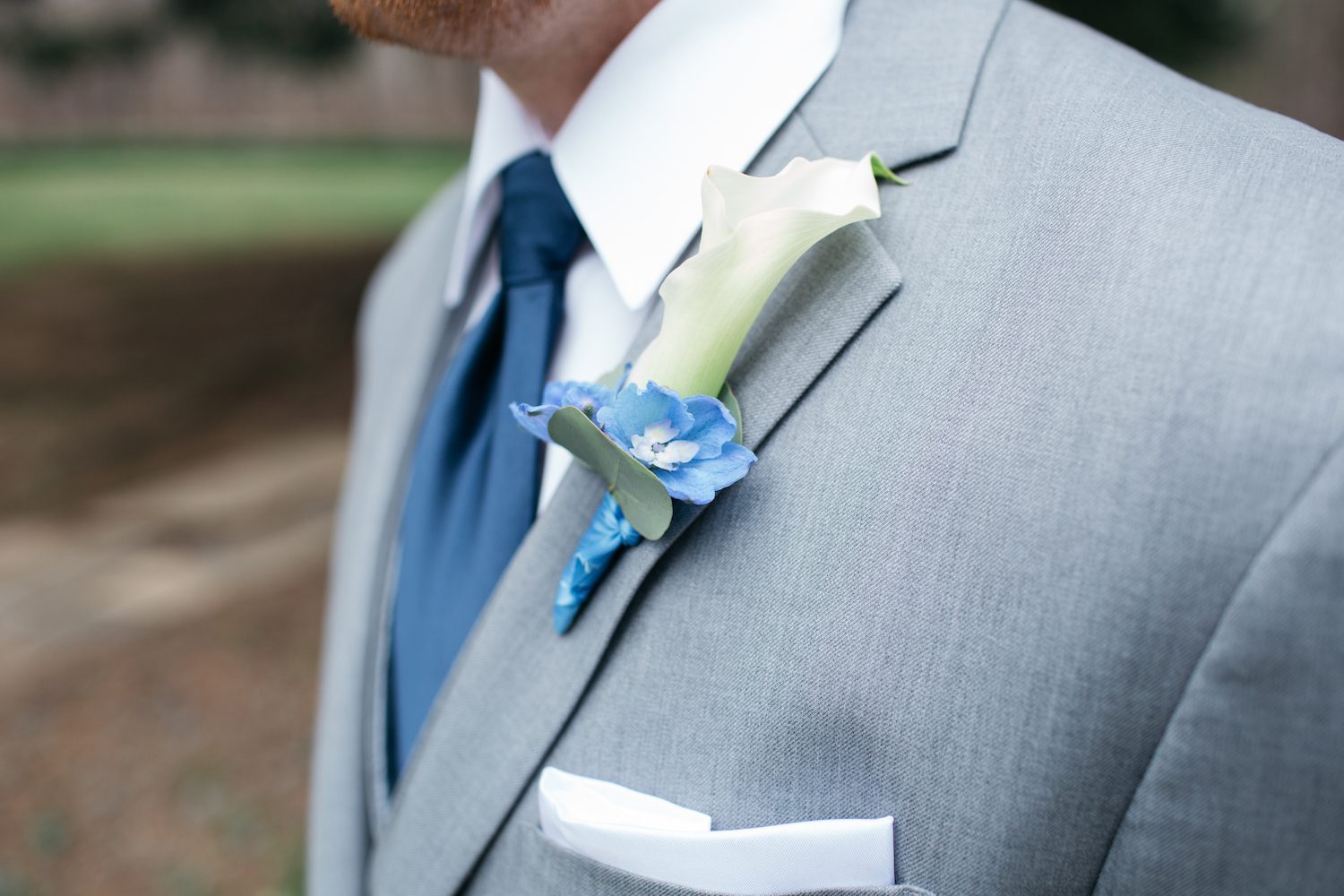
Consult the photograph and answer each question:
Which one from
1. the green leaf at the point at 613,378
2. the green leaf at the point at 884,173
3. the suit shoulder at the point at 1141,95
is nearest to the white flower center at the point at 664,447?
the green leaf at the point at 613,378

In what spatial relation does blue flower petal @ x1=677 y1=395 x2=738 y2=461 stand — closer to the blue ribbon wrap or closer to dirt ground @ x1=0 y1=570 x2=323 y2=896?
the blue ribbon wrap

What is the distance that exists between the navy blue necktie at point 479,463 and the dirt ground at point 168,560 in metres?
2.19

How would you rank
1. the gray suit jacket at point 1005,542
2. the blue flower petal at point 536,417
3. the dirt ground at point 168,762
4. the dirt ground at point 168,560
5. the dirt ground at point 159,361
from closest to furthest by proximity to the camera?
the gray suit jacket at point 1005,542 < the blue flower petal at point 536,417 < the dirt ground at point 168,762 < the dirt ground at point 168,560 < the dirt ground at point 159,361

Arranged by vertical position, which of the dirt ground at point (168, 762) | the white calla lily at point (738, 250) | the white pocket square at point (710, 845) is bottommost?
the dirt ground at point (168, 762)

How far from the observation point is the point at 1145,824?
2.19ft

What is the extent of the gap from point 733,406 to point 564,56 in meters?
0.43

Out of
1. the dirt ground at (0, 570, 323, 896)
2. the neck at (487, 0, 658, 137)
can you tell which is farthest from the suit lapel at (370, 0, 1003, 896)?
the dirt ground at (0, 570, 323, 896)

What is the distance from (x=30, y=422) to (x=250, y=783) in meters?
2.79

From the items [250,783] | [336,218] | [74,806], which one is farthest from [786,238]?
[336,218]

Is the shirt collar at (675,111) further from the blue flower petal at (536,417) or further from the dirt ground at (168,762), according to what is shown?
the dirt ground at (168,762)

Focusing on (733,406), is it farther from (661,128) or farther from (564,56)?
(564,56)

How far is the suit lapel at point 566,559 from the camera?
2.56ft

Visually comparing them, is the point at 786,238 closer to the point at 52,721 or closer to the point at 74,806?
the point at 74,806

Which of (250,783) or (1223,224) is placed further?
(250,783)
